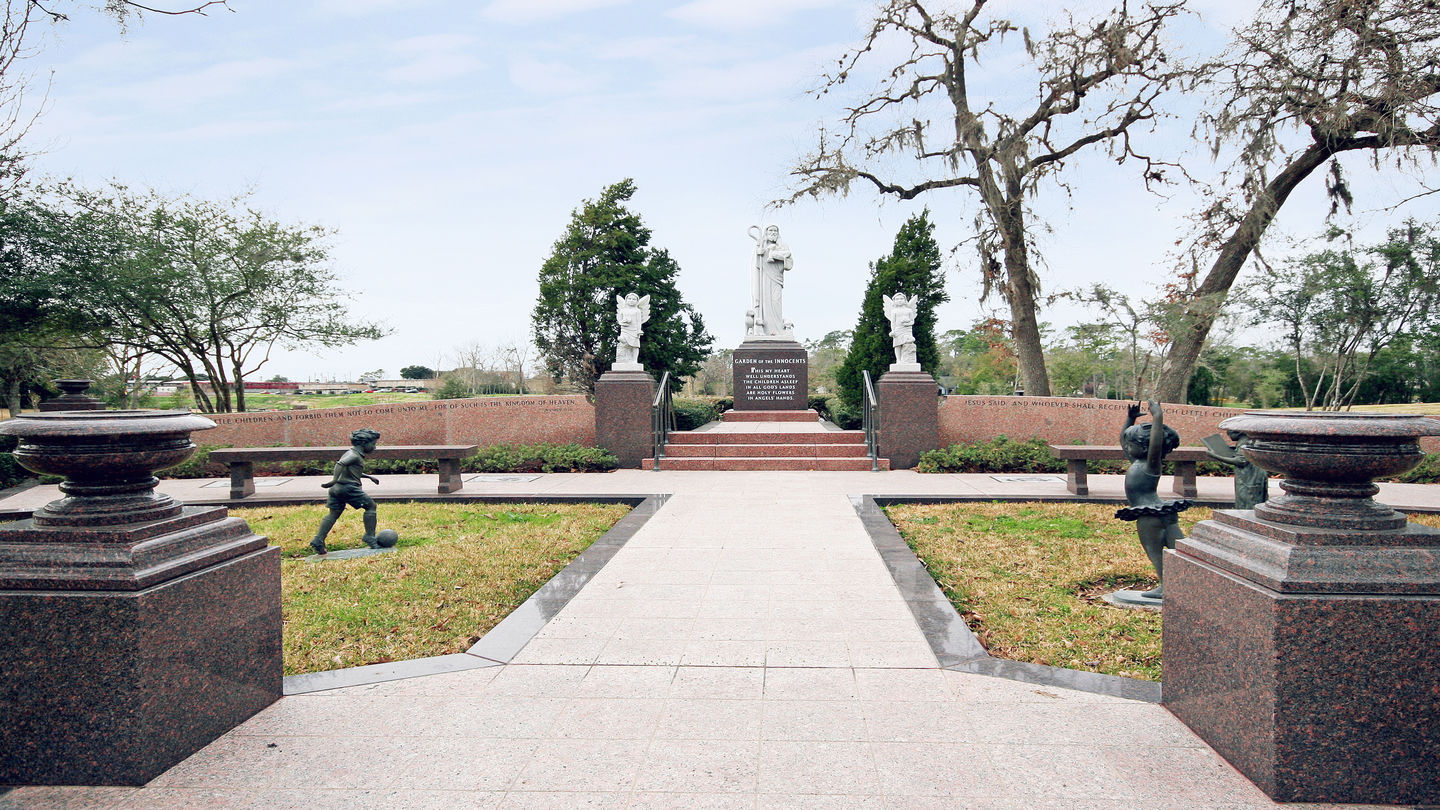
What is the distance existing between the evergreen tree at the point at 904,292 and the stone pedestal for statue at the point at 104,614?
18923 mm

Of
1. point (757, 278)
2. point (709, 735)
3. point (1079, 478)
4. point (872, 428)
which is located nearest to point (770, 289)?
point (757, 278)

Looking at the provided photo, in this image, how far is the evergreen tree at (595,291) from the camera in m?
24.4

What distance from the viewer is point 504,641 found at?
4.05 metres

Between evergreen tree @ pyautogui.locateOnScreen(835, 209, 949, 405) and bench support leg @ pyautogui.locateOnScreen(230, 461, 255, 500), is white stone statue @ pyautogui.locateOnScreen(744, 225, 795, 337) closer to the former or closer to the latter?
evergreen tree @ pyautogui.locateOnScreen(835, 209, 949, 405)

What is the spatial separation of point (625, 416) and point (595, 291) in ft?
42.8

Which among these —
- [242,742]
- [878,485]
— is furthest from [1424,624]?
[878,485]

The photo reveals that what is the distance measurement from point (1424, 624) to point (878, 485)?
8.05 metres

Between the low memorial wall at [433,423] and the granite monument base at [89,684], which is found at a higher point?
the low memorial wall at [433,423]

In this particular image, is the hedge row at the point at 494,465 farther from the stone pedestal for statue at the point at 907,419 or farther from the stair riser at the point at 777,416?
the stair riser at the point at 777,416

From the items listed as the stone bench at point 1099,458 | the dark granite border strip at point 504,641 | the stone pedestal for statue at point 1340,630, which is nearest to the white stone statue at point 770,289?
the stone bench at point 1099,458

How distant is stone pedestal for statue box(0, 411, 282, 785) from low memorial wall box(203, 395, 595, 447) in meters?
10.5

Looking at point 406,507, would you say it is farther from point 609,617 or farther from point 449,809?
point 449,809

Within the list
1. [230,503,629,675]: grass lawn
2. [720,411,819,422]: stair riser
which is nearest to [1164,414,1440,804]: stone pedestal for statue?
[230,503,629,675]: grass lawn

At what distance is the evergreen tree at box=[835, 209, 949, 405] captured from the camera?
21.5 meters
